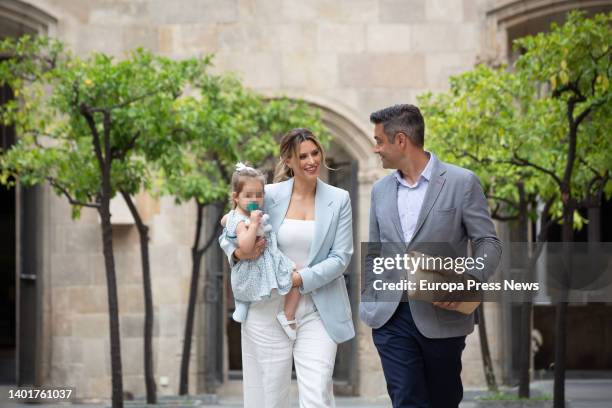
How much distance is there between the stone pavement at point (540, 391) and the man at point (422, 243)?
275 inches

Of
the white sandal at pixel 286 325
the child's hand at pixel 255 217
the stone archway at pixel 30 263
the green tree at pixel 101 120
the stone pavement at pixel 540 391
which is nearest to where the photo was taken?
the child's hand at pixel 255 217

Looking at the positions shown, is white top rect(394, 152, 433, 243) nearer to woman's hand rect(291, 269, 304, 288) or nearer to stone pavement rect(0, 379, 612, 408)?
woman's hand rect(291, 269, 304, 288)

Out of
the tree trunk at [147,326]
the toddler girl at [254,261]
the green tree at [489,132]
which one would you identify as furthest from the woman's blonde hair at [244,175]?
the tree trunk at [147,326]

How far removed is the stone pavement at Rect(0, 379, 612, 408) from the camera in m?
13.0

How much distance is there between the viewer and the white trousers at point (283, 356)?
582 centimetres

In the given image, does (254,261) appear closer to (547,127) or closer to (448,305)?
(448,305)

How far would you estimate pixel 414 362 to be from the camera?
5480mm

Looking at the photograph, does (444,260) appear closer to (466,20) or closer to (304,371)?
(304,371)

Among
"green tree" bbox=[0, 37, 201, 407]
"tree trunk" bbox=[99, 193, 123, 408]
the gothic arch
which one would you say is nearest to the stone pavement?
"tree trunk" bbox=[99, 193, 123, 408]

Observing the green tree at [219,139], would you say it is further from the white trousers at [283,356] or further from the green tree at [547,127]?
the white trousers at [283,356]

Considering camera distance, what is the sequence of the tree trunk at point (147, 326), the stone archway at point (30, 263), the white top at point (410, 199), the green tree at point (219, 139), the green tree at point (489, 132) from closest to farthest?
1. the white top at point (410, 199)
2. the green tree at point (489, 132)
3. the green tree at point (219, 139)
4. the tree trunk at point (147, 326)
5. the stone archway at point (30, 263)

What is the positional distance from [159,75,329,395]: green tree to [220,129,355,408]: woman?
5402mm

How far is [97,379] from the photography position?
15.4 metres

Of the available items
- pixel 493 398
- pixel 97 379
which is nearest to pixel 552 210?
pixel 493 398
